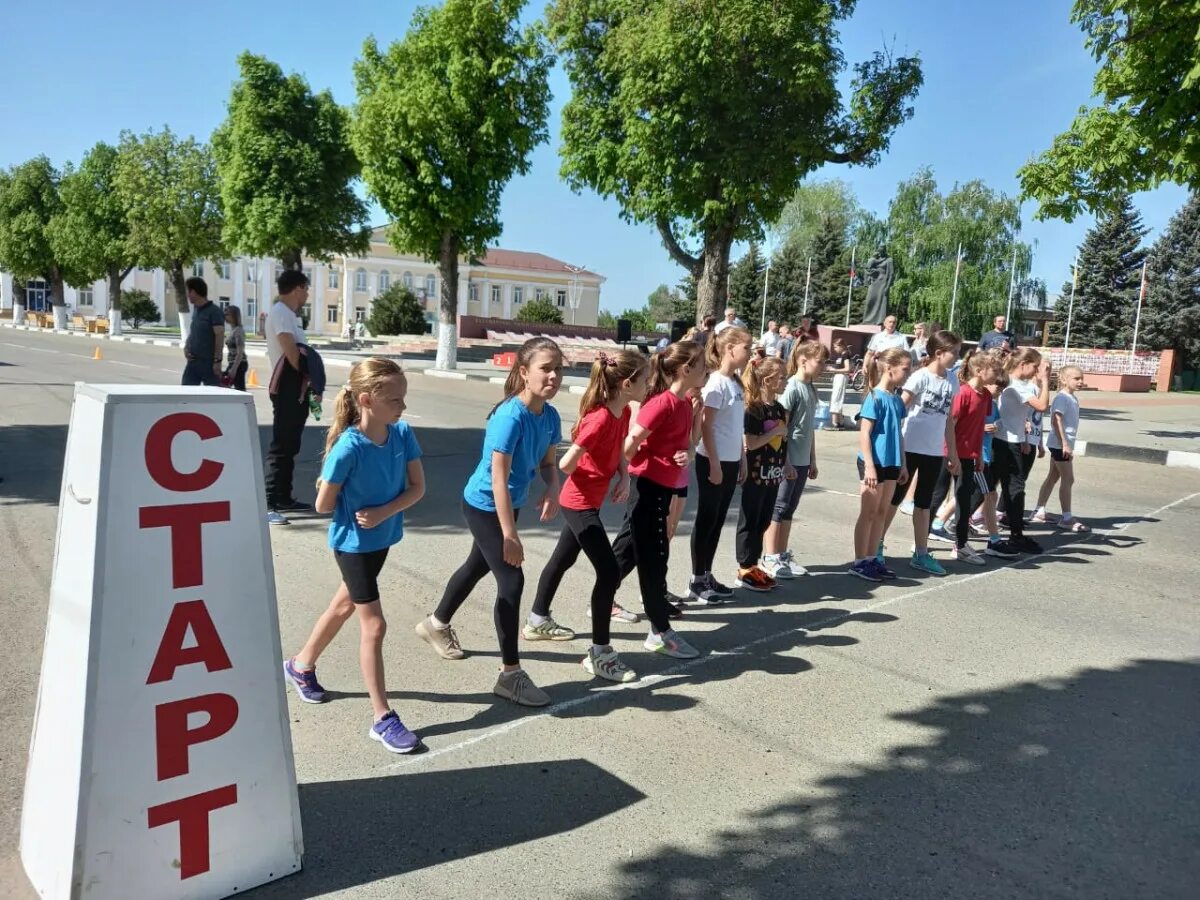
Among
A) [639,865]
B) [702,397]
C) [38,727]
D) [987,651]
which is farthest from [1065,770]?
[38,727]

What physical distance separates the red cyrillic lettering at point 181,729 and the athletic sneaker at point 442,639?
2018 mm

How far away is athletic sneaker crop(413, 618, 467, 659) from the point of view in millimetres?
4527

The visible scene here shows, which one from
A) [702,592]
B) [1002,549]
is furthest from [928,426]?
[702,592]

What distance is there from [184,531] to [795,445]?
15.3 feet

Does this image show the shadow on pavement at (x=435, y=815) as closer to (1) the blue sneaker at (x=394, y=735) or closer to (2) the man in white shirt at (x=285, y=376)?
(1) the blue sneaker at (x=394, y=735)

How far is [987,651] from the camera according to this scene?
5.02m

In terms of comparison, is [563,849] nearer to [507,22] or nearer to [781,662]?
[781,662]

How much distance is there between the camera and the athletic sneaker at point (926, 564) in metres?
6.74

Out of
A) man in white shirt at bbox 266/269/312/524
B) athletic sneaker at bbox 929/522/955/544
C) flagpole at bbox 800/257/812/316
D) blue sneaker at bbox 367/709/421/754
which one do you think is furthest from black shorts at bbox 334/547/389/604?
flagpole at bbox 800/257/812/316

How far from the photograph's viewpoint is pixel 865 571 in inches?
254

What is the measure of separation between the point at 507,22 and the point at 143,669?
26.9 m

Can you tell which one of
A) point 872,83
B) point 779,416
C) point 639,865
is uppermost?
point 872,83

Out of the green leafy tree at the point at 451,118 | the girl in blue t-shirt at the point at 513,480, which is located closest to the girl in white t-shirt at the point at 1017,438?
the girl in blue t-shirt at the point at 513,480

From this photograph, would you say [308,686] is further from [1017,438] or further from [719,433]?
[1017,438]
